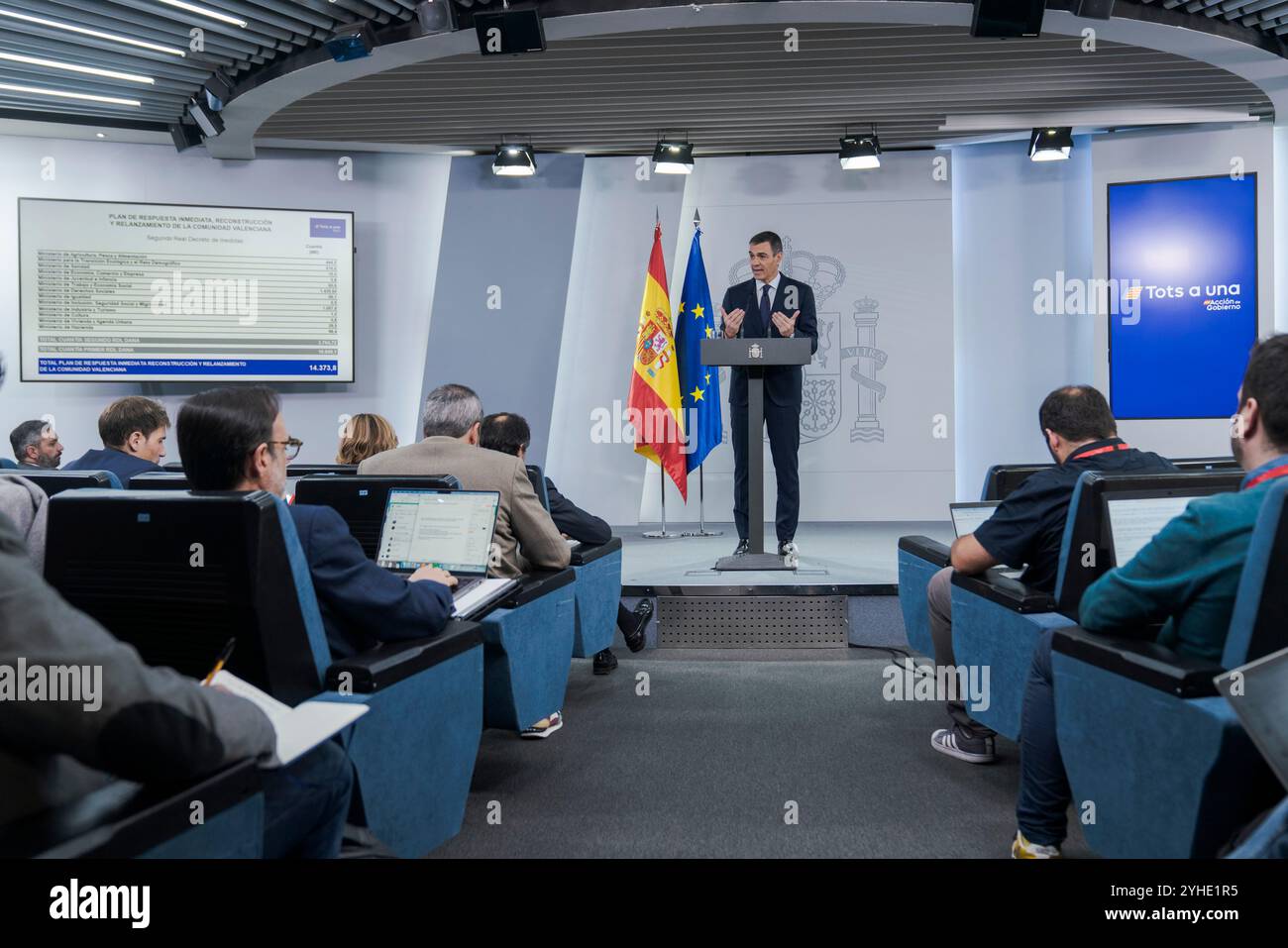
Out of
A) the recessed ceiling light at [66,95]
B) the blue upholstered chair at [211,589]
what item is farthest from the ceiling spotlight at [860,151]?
the blue upholstered chair at [211,589]

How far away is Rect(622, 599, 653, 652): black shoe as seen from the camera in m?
4.57

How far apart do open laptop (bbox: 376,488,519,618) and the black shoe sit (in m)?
1.93

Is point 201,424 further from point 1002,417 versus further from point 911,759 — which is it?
point 1002,417

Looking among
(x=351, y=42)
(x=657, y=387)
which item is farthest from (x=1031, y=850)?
(x=351, y=42)

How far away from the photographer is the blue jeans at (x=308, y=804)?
1.48m

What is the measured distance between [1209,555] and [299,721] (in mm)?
1529

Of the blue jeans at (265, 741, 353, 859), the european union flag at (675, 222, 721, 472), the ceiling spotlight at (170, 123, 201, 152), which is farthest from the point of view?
the european union flag at (675, 222, 721, 472)

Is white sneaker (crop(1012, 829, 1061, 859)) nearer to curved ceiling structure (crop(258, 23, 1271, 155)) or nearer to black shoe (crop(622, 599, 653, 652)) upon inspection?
black shoe (crop(622, 599, 653, 652))

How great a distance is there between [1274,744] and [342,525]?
163 cm

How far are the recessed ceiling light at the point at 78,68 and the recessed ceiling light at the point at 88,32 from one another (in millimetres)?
452

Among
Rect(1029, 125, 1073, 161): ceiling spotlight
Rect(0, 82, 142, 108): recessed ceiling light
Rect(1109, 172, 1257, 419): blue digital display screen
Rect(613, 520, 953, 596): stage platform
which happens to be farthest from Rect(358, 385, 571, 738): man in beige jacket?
Rect(1109, 172, 1257, 419): blue digital display screen

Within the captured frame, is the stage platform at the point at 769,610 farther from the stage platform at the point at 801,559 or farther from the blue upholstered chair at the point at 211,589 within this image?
the blue upholstered chair at the point at 211,589

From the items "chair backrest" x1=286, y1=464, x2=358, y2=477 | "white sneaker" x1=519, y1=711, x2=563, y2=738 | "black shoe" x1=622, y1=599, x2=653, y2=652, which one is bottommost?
"white sneaker" x1=519, y1=711, x2=563, y2=738
